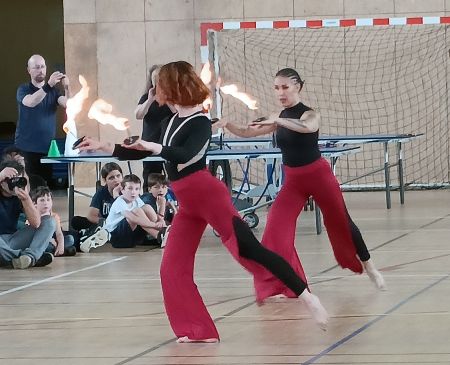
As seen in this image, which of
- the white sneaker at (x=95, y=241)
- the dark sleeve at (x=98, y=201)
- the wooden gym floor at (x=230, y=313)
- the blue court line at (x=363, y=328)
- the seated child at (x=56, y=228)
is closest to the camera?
the blue court line at (x=363, y=328)

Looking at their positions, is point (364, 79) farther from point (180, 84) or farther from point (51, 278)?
point (180, 84)

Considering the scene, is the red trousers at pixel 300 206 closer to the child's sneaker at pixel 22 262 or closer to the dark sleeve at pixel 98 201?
the child's sneaker at pixel 22 262

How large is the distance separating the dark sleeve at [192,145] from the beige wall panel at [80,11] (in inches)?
628

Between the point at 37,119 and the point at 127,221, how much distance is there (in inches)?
92.9

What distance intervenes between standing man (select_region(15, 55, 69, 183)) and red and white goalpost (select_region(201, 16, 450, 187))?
23.8ft

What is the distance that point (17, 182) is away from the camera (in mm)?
11281

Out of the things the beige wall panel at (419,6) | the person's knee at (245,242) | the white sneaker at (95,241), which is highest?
the beige wall panel at (419,6)

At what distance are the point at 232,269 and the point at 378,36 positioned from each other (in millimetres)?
11798

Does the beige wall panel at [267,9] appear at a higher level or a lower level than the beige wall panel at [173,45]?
higher

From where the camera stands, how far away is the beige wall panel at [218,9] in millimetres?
22484

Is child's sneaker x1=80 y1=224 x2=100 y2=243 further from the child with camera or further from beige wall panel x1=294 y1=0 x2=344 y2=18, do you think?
beige wall panel x1=294 y1=0 x2=344 y2=18

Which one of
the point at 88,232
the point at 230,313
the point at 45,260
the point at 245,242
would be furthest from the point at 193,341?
the point at 88,232

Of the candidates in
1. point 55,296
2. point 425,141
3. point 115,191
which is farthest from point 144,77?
point 55,296

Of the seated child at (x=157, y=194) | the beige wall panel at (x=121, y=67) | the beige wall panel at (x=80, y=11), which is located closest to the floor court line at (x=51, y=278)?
the seated child at (x=157, y=194)
